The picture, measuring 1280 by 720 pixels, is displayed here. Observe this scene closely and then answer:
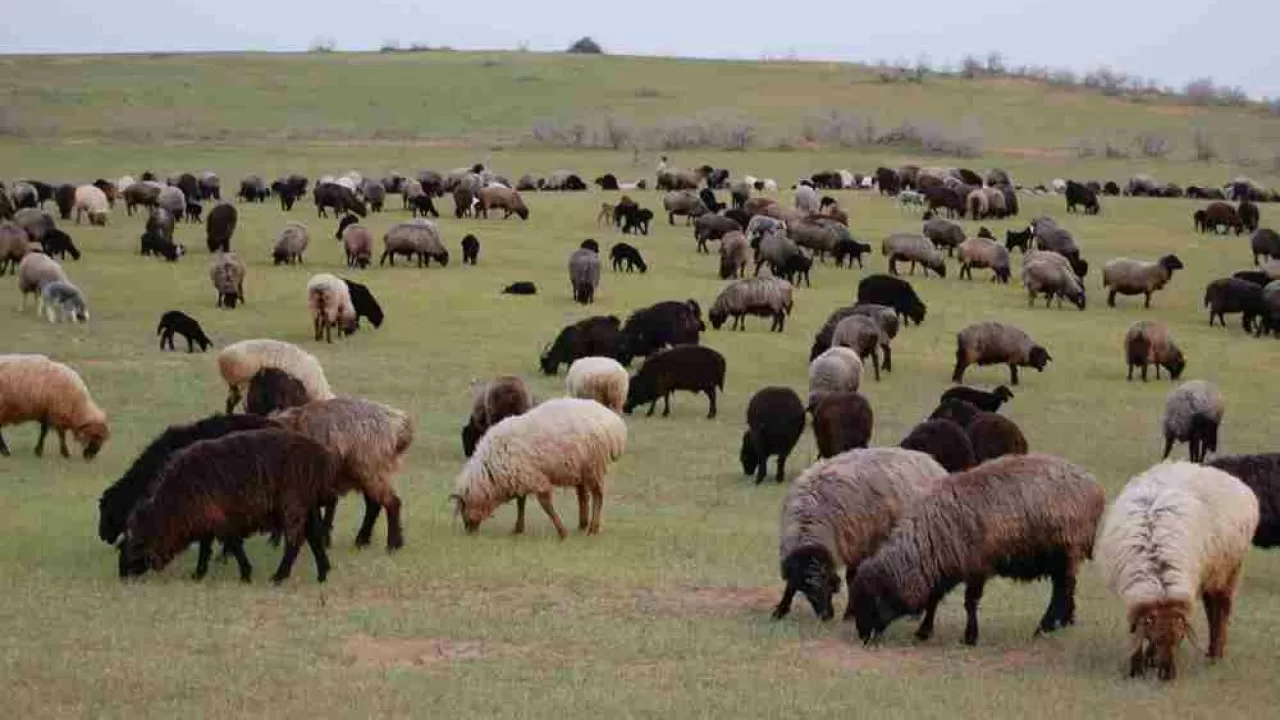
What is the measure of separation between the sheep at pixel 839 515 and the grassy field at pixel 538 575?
32 cm

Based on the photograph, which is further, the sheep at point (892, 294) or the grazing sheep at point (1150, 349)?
the sheep at point (892, 294)

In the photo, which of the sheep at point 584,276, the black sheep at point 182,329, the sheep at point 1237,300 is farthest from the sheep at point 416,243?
the sheep at point 1237,300

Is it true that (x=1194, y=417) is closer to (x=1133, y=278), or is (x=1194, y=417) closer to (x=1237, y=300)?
(x=1237, y=300)

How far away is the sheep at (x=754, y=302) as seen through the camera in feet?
97.1

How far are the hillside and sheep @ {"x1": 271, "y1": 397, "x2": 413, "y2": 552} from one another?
58.1m

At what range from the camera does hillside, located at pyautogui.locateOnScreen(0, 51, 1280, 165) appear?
74.6 metres

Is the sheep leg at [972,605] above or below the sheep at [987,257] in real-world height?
below

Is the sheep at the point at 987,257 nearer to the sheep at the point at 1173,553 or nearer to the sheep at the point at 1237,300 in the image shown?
the sheep at the point at 1237,300

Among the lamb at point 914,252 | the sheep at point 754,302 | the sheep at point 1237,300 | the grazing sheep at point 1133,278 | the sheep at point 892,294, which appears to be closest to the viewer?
the sheep at point 754,302

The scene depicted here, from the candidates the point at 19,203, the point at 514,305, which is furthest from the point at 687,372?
the point at 19,203

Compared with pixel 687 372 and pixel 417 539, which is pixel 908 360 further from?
pixel 417 539

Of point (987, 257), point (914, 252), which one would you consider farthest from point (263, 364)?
point (987, 257)

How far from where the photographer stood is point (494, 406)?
18.0 meters

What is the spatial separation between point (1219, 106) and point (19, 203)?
246 ft
